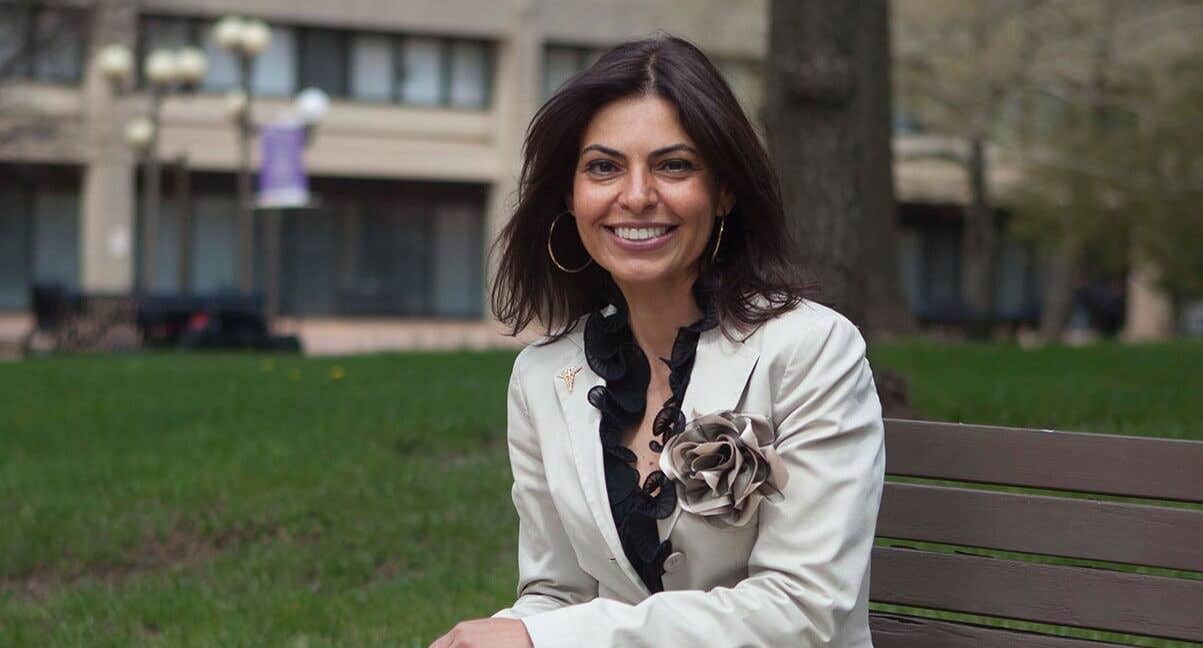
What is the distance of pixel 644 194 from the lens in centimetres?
302

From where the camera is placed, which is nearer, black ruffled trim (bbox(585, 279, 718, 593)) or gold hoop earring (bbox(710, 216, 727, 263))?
black ruffled trim (bbox(585, 279, 718, 593))

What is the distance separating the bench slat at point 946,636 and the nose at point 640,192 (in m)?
1.02

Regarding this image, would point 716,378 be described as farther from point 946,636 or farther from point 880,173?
point 880,173

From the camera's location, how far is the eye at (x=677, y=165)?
302 centimetres

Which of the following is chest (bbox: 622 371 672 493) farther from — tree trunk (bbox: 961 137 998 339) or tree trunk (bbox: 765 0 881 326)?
tree trunk (bbox: 961 137 998 339)

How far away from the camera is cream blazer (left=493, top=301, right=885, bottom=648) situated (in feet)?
9.13

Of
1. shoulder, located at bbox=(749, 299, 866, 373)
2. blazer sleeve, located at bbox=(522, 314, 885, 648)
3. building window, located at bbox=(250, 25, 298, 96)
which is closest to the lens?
blazer sleeve, located at bbox=(522, 314, 885, 648)

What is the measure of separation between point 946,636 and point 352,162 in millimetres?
38923

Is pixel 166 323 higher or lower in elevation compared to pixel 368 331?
higher

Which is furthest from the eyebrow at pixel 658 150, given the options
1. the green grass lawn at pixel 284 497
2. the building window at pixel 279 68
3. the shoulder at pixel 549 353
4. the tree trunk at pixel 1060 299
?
the building window at pixel 279 68

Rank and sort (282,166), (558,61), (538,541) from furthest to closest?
(558,61), (282,166), (538,541)

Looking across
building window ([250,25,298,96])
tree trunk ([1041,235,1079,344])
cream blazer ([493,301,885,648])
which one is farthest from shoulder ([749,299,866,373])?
building window ([250,25,298,96])

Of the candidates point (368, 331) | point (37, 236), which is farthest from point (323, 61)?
point (37, 236)

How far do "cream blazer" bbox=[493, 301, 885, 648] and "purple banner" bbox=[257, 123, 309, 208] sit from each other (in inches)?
695
